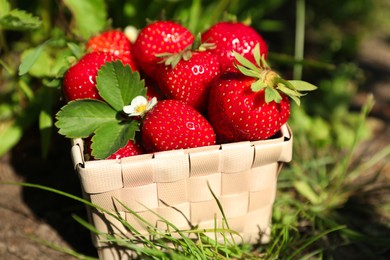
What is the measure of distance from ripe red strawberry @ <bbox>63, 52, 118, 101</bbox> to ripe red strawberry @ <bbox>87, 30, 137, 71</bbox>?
3.5 inches

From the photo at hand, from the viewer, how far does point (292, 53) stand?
1823mm

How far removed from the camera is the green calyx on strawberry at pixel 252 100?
877 millimetres

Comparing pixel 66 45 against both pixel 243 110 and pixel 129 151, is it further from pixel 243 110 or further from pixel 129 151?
pixel 243 110

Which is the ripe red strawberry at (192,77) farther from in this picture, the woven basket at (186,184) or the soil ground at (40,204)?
the soil ground at (40,204)

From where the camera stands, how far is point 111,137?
3.04 feet

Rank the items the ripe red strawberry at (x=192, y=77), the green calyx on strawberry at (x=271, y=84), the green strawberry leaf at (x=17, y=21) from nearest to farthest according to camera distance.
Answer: the green calyx on strawberry at (x=271, y=84), the ripe red strawberry at (x=192, y=77), the green strawberry leaf at (x=17, y=21)

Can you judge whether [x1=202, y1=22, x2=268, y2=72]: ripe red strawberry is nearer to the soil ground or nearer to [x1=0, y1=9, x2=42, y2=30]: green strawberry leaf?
[x1=0, y1=9, x2=42, y2=30]: green strawberry leaf

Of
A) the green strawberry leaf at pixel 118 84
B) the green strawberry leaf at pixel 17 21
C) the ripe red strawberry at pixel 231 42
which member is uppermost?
the green strawberry leaf at pixel 17 21

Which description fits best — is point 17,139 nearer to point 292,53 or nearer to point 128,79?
point 128,79

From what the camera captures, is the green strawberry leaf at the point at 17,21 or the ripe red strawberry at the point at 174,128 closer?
the ripe red strawberry at the point at 174,128

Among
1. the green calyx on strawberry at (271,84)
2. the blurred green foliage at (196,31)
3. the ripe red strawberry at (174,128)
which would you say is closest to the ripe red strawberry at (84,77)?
the blurred green foliage at (196,31)

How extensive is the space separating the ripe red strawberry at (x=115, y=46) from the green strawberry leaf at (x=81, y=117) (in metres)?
0.19

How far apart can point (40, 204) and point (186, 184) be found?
19.3 inches

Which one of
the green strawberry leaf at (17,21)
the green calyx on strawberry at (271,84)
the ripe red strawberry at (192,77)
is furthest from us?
the green strawberry leaf at (17,21)
